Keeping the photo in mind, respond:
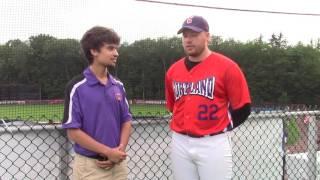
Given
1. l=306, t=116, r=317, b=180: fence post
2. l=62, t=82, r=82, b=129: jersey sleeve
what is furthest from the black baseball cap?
l=306, t=116, r=317, b=180: fence post

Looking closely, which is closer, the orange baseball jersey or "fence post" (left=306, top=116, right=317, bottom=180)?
the orange baseball jersey

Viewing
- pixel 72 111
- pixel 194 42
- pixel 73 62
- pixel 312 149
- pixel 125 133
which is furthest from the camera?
pixel 73 62

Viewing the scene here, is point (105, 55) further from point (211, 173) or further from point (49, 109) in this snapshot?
point (49, 109)

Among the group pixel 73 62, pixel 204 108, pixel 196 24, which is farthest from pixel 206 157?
pixel 73 62

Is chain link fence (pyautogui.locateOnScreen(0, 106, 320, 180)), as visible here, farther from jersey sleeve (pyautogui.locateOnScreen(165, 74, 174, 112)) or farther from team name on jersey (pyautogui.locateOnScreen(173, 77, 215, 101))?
team name on jersey (pyautogui.locateOnScreen(173, 77, 215, 101))

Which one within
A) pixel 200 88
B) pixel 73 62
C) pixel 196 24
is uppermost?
pixel 196 24

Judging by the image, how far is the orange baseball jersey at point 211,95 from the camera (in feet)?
10.3

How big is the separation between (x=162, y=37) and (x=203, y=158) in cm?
2372

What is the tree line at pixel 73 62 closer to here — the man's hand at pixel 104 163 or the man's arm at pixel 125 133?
the man's arm at pixel 125 133

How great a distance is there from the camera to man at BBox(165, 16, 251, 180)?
312 centimetres

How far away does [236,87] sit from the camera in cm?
313

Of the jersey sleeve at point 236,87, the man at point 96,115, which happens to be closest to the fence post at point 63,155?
the man at point 96,115

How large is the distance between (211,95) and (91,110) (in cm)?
75

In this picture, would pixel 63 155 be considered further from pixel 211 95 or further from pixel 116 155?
pixel 211 95
